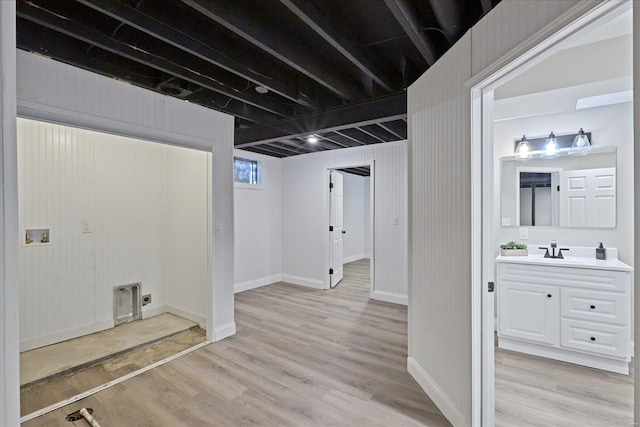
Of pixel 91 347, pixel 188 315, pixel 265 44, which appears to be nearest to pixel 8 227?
pixel 265 44

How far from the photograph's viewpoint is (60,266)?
3.08 metres

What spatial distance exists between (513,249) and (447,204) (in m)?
1.61

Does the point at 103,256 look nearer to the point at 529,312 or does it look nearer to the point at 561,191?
the point at 529,312

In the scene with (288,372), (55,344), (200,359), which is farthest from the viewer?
(55,344)

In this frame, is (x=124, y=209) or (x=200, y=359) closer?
(x=200, y=359)

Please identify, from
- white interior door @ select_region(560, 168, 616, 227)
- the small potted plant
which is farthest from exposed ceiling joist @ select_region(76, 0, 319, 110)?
white interior door @ select_region(560, 168, 616, 227)

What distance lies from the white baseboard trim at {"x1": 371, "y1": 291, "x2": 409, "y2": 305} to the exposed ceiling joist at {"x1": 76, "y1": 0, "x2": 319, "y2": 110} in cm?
331

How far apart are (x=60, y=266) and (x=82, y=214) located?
57cm

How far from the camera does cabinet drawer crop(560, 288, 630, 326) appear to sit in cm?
241

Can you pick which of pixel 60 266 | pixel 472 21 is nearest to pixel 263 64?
pixel 472 21

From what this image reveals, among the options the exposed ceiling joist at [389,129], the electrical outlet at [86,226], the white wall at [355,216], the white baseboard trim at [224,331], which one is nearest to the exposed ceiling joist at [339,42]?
the exposed ceiling joist at [389,129]

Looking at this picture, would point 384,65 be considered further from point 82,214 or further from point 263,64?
point 82,214

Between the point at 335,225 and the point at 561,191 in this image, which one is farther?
the point at 335,225

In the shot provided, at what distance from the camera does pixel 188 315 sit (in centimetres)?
371
